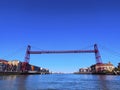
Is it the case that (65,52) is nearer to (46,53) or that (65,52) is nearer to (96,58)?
(46,53)

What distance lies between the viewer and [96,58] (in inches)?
5084

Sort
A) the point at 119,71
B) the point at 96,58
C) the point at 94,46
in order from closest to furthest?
the point at 96,58 → the point at 94,46 → the point at 119,71

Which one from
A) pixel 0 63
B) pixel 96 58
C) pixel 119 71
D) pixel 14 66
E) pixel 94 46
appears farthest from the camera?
pixel 14 66

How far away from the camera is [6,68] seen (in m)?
177

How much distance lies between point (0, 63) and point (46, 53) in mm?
41257

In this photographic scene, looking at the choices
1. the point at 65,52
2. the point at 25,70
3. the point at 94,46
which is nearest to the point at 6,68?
the point at 25,70

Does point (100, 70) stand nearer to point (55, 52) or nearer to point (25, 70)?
point (55, 52)

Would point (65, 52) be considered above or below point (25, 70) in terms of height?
above

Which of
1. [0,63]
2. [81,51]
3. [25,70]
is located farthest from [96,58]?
[0,63]

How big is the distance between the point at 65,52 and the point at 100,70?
2195cm

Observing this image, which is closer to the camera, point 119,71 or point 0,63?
point 119,71

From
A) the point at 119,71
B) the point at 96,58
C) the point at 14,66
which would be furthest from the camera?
the point at 14,66

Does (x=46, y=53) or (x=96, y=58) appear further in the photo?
(x=46, y=53)

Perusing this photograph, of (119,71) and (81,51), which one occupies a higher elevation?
(81,51)
